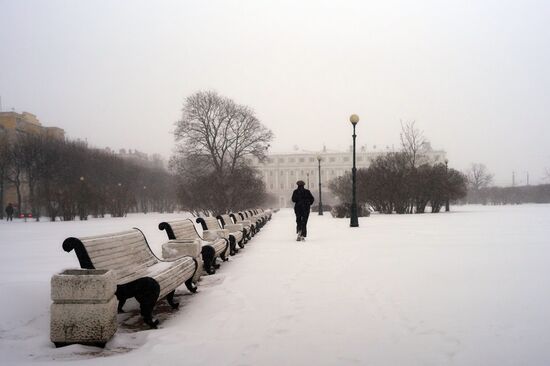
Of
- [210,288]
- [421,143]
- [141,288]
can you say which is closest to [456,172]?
[421,143]

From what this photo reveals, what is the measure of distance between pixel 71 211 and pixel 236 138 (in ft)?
53.4

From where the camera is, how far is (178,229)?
24.6 feet

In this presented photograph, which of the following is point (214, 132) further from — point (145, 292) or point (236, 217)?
point (145, 292)

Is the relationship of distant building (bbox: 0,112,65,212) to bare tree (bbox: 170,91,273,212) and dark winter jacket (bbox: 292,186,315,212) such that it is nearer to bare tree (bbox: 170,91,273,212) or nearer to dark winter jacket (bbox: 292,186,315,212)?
bare tree (bbox: 170,91,273,212)

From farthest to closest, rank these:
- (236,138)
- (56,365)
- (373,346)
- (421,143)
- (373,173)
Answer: (236,138)
(421,143)
(373,173)
(373,346)
(56,365)

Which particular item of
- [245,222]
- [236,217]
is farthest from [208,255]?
[236,217]

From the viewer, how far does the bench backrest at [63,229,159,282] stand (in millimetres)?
4305

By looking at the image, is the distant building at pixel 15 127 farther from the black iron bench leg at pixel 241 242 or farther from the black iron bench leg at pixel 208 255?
the black iron bench leg at pixel 208 255

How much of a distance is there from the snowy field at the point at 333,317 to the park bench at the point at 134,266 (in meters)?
0.32

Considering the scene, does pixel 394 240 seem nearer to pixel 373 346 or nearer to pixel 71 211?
pixel 373 346

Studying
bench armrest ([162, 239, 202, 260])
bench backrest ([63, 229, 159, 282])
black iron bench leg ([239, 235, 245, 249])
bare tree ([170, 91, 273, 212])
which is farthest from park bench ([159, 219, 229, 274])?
bare tree ([170, 91, 273, 212])

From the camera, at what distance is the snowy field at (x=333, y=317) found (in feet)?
11.7

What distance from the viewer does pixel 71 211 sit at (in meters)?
37.3

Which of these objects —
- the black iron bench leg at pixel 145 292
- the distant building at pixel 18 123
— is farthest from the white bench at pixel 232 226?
the distant building at pixel 18 123
